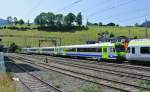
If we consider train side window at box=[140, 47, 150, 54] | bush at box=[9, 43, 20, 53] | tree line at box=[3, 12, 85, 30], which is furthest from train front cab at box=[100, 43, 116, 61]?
tree line at box=[3, 12, 85, 30]

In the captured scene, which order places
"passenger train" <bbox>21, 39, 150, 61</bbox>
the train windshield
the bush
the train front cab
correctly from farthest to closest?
the bush, the train front cab, the train windshield, "passenger train" <bbox>21, 39, 150, 61</bbox>

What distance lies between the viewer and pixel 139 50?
38.3 m

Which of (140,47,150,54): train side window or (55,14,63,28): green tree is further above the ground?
(55,14,63,28): green tree

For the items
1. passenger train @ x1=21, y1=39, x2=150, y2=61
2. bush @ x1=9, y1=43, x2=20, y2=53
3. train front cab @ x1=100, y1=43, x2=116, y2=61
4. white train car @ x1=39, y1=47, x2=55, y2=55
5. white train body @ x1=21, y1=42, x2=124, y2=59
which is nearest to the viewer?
passenger train @ x1=21, y1=39, x2=150, y2=61

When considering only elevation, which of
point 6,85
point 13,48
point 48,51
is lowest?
point 13,48

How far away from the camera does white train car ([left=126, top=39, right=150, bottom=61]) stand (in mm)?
36688

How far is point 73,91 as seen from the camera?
20328mm

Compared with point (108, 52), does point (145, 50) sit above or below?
above

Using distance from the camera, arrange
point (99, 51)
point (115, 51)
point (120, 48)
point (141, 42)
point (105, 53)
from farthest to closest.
→ point (99, 51) < point (105, 53) < point (115, 51) < point (120, 48) < point (141, 42)

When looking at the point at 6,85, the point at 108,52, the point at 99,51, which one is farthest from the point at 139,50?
the point at 6,85

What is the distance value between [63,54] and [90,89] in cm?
5429

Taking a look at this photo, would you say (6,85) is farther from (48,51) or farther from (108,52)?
(48,51)

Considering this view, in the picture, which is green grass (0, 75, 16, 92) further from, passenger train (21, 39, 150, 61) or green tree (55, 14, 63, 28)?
green tree (55, 14, 63, 28)

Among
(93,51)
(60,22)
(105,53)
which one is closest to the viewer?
(105,53)
